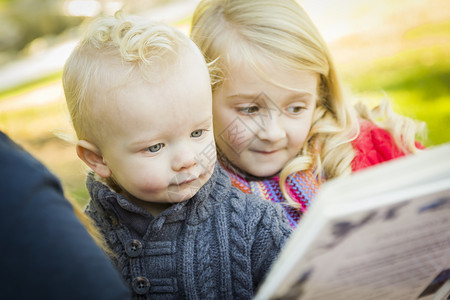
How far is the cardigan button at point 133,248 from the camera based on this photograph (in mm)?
1330

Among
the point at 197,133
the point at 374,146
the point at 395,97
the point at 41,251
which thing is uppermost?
the point at 41,251

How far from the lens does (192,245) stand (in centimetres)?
134

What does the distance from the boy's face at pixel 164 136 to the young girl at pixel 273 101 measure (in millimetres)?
375

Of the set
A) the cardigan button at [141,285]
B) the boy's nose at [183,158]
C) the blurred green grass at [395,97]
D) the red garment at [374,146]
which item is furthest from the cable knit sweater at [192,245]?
the blurred green grass at [395,97]

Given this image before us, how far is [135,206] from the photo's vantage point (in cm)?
130

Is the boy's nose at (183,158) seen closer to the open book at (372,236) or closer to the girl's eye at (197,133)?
the girl's eye at (197,133)

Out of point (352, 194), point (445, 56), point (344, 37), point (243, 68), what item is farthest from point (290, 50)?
point (344, 37)

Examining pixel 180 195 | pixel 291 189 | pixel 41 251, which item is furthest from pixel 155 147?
pixel 291 189

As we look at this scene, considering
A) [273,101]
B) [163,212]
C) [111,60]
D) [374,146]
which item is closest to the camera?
[111,60]

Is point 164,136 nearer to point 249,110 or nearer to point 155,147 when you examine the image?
point 155,147

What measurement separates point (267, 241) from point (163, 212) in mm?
315

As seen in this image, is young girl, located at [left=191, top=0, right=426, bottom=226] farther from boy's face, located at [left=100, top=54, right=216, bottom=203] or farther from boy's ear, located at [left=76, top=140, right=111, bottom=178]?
boy's ear, located at [left=76, top=140, right=111, bottom=178]

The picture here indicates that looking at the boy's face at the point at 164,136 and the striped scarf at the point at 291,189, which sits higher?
the boy's face at the point at 164,136

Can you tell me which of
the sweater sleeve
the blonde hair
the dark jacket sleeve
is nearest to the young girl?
the sweater sleeve
